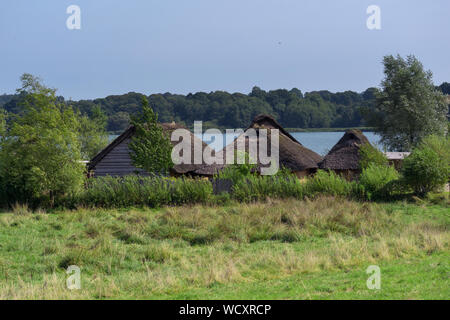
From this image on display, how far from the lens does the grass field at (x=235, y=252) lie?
757cm

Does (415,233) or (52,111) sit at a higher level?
(52,111)

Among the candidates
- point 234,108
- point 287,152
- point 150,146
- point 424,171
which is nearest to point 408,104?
point 287,152

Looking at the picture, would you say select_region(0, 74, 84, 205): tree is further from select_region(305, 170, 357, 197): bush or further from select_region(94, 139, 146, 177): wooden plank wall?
select_region(305, 170, 357, 197): bush

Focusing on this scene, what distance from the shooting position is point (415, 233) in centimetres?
1214

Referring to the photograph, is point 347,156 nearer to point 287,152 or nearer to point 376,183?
point 287,152

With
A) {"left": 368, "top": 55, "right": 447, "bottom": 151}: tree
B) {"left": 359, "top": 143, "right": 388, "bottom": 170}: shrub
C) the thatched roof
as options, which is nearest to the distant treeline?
{"left": 368, "top": 55, "right": 447, "bottom": 151}: tree

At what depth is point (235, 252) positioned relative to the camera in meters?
11.1

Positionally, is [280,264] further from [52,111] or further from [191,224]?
[52,111]

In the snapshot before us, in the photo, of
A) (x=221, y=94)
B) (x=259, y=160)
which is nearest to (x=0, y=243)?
(x=259, y=160)

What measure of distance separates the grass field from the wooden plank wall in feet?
25.9

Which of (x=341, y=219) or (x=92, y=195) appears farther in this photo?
(x=92, y=195)

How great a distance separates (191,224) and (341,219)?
14.6ft
